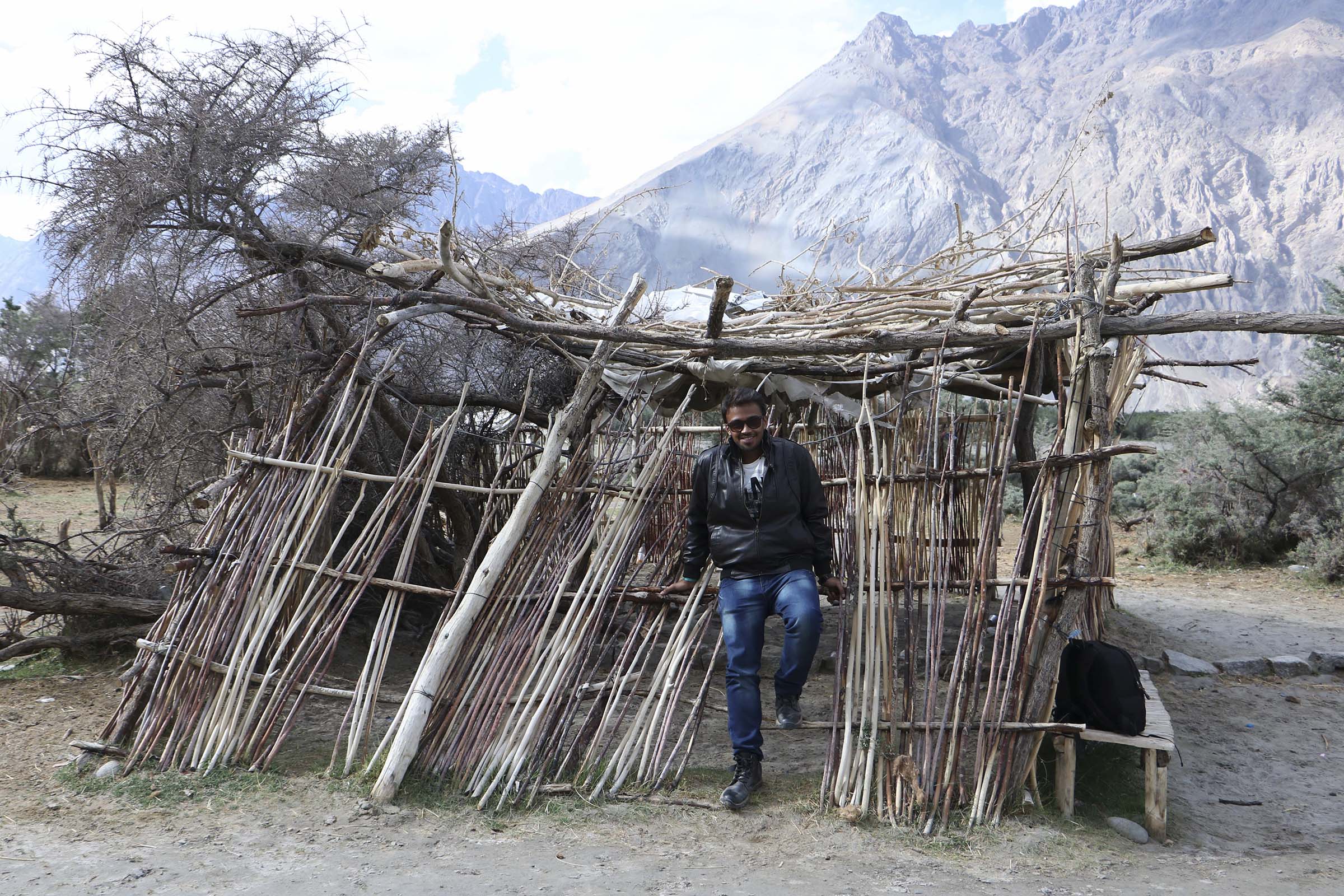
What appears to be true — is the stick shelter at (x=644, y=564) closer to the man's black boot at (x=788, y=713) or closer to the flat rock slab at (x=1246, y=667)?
the man's black boot at (x=788, y=713)

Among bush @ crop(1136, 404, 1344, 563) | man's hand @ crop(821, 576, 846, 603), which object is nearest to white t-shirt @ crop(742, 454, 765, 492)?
man's hand @ crop(821, 576, 846, 603)

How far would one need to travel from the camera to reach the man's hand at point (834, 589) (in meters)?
3.69

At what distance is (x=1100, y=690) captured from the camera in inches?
135

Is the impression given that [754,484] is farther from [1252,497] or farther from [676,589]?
[1252,497]

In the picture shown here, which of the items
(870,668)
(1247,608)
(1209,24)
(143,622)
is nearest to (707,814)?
(870,668)

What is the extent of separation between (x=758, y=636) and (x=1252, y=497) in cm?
833

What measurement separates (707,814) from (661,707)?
19.4 inches

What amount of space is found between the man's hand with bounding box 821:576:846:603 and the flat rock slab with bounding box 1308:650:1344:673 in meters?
3.92

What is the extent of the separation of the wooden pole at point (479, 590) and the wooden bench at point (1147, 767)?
7.64 ft

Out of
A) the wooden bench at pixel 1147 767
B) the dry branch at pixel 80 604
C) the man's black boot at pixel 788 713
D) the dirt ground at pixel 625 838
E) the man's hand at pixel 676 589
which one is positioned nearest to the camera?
the dirt ground at pixel 625 838

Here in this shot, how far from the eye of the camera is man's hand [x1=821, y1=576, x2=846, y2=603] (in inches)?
145

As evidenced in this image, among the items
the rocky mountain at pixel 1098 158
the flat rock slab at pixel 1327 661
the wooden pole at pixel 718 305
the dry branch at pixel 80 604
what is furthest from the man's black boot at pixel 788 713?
the rocky mountain at pixel 1098 158

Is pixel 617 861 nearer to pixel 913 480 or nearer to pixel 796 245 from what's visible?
pixel 913 480

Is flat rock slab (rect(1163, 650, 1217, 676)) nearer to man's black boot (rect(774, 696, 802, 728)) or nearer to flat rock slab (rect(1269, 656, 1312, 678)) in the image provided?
flat rock slab (rect(1269, 656, 1312, 678))
